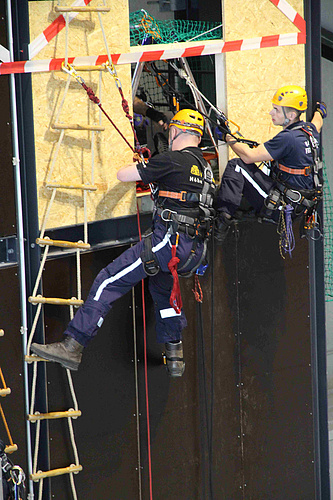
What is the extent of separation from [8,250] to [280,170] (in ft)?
7.11

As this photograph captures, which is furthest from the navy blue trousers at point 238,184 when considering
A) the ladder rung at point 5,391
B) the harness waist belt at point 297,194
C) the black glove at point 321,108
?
the ladder rung at point 5,391

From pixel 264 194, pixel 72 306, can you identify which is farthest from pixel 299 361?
pixel 72 306

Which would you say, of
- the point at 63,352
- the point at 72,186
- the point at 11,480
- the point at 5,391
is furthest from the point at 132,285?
the point at 11,480

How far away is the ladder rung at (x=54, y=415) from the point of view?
16.2 feet

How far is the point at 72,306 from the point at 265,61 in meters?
2.66

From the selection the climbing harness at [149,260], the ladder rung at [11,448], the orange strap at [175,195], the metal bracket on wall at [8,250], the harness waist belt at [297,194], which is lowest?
the ladder rung at [11,448]

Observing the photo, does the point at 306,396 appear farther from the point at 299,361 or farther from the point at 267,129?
the point at 267,129

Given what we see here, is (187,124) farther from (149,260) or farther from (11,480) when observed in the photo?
(11,480)

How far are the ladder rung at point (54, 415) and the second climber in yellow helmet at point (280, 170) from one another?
1841 mm

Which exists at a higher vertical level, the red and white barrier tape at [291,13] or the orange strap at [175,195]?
the red and white barrier tape at [291,13]

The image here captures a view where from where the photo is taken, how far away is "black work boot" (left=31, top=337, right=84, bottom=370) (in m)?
4.85

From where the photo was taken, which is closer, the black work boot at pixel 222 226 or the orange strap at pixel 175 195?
the orange strap at pixel 175 195

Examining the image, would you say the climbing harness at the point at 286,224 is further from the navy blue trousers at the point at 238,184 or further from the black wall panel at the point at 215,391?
the black wall panel at the point at 215,391

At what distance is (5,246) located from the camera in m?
4.85
